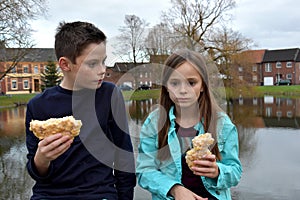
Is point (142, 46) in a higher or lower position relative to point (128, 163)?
higher

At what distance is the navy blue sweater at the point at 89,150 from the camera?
1.90 metres

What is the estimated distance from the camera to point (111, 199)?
1.91m

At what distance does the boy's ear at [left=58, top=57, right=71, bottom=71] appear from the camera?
1.98 metres

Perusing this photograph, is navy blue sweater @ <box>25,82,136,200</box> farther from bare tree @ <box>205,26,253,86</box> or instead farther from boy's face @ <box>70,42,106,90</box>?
bare tree @ <box>205,26,253,86</box>

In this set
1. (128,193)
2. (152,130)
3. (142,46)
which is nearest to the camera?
(128,193)

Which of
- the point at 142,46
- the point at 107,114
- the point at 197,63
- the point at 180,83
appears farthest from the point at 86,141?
the point at 142,46

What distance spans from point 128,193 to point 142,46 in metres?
1.51

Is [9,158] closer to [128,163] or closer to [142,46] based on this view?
[142,46]

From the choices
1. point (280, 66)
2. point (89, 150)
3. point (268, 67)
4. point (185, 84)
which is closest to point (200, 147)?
point (185, 84)

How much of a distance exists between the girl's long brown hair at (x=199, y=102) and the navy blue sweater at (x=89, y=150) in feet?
0.73

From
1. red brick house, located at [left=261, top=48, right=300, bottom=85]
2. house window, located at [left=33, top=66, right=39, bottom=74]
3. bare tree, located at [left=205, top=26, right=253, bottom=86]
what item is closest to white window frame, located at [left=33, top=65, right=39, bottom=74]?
house window, located at [left=33, top=66, right=39, bottom=74]

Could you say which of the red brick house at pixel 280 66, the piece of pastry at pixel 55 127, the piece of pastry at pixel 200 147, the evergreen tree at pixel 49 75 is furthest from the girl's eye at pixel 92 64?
the red brick house at pixel 280 66

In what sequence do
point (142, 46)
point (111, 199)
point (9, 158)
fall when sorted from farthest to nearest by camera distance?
point (9, 158) → point (142, 46) → point (111, 199)

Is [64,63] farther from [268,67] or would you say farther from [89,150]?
[268,67]
